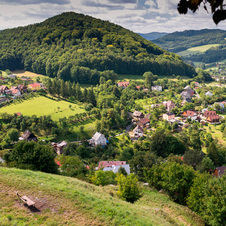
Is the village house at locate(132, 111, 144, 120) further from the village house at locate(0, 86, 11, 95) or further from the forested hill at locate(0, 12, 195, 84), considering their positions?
the village house at locate(0, 86, 11, 95)

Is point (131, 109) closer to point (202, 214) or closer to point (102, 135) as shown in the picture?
point (102, 135)

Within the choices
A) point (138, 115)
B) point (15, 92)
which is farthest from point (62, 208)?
point (15, 92)

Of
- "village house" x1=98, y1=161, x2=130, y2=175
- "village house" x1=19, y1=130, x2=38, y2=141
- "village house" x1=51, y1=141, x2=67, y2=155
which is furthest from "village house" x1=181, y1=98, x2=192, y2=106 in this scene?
"village house" x1=19, y1=130, x2=38, y2=141

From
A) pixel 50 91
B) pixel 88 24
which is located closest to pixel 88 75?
pixel 50 91

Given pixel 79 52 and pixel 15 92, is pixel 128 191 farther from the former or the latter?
pixel 79 52

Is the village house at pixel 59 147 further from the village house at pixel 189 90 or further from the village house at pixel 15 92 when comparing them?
the village house at pixel 189 90
